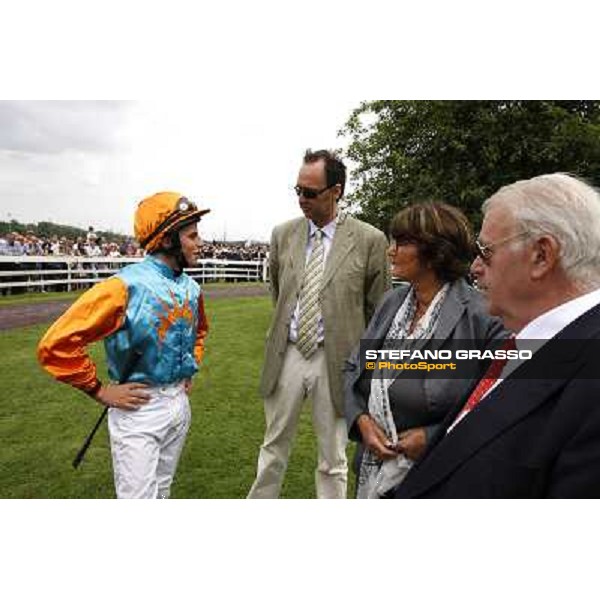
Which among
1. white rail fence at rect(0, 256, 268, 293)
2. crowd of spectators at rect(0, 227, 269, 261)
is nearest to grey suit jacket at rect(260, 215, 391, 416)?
crowd of spectators at rect(0, 227, 269, 261)

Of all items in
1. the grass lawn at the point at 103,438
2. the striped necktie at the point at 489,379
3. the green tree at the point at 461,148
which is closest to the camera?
the striped necktie at the point at 489,379

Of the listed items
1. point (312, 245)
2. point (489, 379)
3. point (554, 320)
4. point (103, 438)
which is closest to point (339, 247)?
point (312, 245)

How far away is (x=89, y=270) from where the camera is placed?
211 cm

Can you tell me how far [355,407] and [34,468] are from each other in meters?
1.73

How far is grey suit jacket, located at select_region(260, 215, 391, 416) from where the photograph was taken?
1984 mm

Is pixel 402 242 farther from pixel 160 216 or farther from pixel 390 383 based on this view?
pixel 160 216

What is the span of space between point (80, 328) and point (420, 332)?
91 cm

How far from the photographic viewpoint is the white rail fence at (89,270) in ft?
6.54

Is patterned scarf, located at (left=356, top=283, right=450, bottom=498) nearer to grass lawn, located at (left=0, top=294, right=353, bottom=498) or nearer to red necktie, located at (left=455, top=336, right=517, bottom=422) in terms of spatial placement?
red necktie, located at (left=455, top=336, right=517, bottom=422)

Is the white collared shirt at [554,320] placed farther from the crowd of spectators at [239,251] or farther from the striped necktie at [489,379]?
the crowd of spectators at [239,251]

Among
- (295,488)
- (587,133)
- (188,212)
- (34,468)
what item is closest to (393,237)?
(188,212)

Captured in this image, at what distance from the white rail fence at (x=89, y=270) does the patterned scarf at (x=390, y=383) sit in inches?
30.5

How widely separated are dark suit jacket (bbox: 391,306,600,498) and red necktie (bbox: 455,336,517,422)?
15 centimetres

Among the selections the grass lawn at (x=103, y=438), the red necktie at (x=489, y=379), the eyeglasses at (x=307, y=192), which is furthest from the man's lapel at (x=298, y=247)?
the grass lawn at (x=103, y=438)
